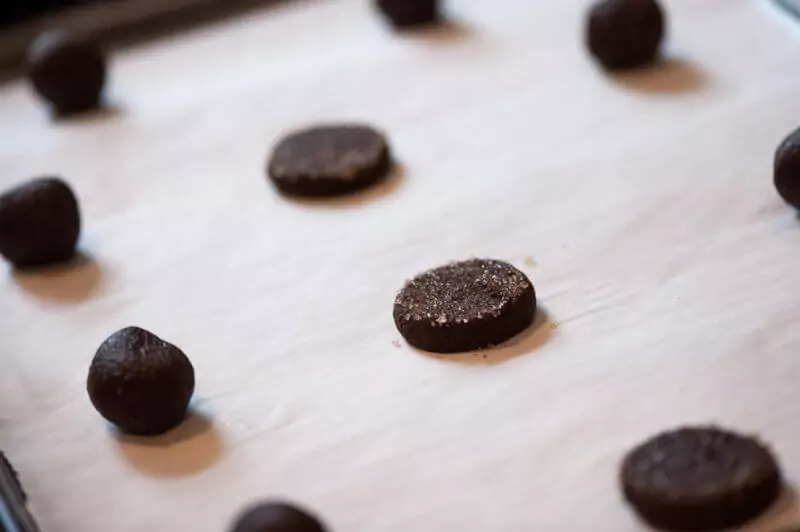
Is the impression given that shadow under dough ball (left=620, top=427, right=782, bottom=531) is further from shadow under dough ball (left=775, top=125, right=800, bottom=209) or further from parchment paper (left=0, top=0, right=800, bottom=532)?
shadow under dough ball (left=775, top=125, right=800, bottom=209)

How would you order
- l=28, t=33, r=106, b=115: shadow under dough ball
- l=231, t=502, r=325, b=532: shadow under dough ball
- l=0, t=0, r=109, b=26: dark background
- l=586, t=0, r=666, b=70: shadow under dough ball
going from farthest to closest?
l=0, t=0, r=109, b=26: dark background, l=28, t=33, r=106, b=115: shadow under dough ball, l=586, t=0, r=666, b=70: shadow under dough ball, l=231, t=502, r=325, b=532: shadow under dough ball

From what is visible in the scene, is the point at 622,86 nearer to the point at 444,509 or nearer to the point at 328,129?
the point at 328,129

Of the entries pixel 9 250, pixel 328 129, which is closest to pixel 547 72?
pixel 328 129

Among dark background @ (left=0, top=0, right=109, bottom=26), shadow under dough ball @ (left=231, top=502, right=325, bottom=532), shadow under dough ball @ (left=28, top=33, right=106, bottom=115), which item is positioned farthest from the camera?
dark background @ (left=0, top=0, right=109, bottom=26)

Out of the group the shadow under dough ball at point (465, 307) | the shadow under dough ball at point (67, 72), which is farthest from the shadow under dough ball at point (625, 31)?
the shadow under dough ball at point (67, 72)

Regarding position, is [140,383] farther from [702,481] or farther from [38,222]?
[702,481]

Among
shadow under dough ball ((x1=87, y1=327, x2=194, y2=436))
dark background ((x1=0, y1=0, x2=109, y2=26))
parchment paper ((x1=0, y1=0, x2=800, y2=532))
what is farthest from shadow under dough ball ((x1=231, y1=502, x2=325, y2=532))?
dark background ((x1=0, y1=0, x2=109, y2=26))

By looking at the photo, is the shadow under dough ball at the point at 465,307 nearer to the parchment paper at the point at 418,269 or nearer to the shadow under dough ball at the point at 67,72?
the parchment paper at the point at 418,269
